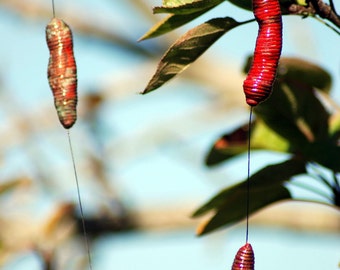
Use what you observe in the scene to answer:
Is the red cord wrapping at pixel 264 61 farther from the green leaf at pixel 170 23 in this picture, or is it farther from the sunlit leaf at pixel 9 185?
the sunlit leaf at pixel 9 185

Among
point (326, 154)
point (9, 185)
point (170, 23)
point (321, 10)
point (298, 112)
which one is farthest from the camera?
point (9, 185)

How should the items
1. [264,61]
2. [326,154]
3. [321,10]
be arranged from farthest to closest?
1. [326,154]
2. [321,10]
3. [264,61]

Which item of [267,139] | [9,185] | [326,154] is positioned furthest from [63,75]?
[9,185]

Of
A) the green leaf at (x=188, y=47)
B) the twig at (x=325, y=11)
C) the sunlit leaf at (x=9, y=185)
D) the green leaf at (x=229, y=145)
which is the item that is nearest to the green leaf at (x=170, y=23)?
the green leaf at (x=188, y=47)

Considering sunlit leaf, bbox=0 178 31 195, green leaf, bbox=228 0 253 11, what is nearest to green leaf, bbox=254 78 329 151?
green leaf, bbox=228 0 253 11

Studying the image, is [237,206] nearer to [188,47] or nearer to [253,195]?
[253,195]

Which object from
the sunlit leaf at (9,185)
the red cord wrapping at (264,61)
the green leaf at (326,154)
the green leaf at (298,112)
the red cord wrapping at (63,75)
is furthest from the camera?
the sunlit leaf at (9,185)
